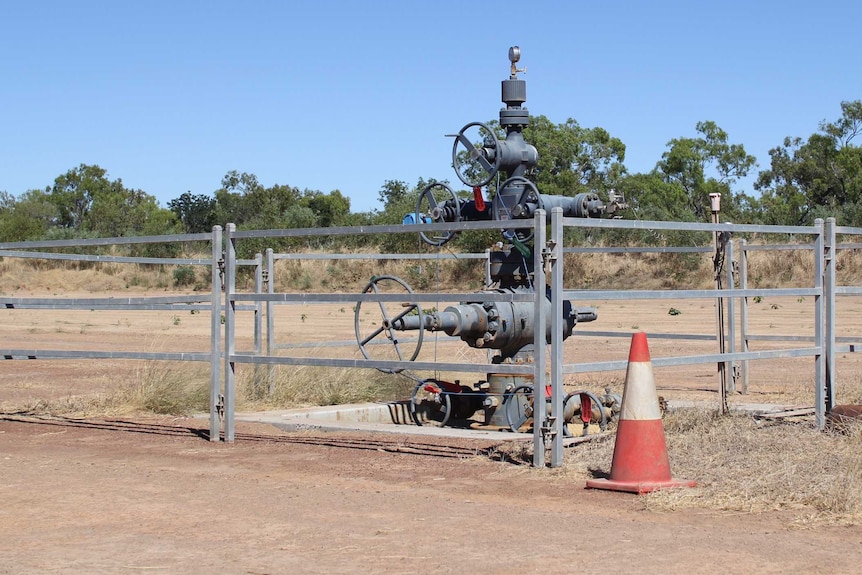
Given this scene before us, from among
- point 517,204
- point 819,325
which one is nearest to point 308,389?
point 517,204

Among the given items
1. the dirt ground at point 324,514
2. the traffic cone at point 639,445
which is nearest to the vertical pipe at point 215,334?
the dirt ground at point 324,514

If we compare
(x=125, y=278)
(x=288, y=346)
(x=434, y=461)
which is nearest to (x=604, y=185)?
(x=125, y=278)

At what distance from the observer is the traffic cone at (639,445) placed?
7.10m

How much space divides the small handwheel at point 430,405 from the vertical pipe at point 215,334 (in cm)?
173

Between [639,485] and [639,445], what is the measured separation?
0.24 meters

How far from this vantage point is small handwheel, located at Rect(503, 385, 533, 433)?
10.1 meters

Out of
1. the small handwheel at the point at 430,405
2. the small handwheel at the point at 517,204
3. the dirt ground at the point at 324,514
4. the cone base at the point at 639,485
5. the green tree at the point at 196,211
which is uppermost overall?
the green tree at the point at 196,211

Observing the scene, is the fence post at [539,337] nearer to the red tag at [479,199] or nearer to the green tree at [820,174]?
the red tag at [479,199]

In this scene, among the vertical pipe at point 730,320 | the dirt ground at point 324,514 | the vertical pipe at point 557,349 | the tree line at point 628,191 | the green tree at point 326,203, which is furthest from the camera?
the green tree at point 326,203

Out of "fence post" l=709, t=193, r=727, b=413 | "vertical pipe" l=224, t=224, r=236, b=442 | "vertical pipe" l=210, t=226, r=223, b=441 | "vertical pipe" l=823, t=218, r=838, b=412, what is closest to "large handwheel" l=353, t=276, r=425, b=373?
"vertical pipe" l=224, t=224, r=236, b=442

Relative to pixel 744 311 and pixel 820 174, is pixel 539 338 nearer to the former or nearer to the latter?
pixel 744 311

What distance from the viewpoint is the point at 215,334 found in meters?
9.49

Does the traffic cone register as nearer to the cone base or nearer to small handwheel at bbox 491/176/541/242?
the cone base

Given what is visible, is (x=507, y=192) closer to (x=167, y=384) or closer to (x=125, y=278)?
(x=167, y=384)
